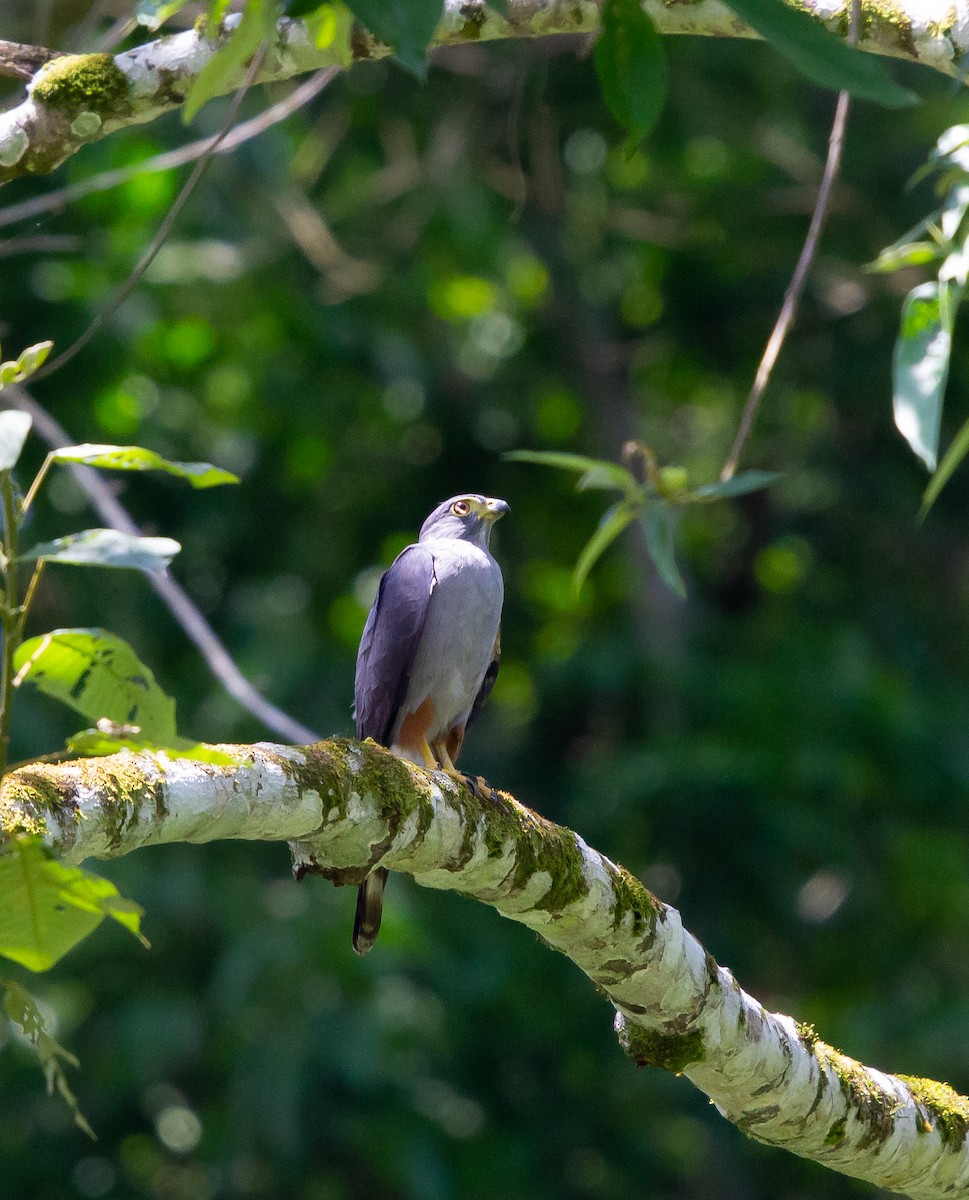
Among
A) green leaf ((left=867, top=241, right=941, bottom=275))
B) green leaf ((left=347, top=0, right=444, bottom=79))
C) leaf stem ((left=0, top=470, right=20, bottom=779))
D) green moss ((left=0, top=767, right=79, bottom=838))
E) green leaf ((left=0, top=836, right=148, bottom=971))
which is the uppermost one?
green leaf ((left=347, top=0, right=444, bottom=79))

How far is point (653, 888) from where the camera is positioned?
11.1 m

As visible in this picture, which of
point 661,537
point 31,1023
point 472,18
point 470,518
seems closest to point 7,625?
point 31,1023

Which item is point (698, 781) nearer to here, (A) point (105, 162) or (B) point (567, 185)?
(B) point (567, 185)

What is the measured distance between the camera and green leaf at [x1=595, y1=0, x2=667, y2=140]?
2139 mm

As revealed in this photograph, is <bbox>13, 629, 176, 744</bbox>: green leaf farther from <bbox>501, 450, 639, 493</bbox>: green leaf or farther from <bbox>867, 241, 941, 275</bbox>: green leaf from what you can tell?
<bbox>867, 241, 941, 275</bbox>: green leaf

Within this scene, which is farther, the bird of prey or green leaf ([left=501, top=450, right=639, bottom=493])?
the bird of prey

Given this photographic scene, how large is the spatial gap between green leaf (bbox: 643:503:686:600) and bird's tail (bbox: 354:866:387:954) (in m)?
1.35

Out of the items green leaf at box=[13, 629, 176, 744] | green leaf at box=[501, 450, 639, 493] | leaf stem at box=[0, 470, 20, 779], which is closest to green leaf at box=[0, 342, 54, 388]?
leaf stem at box=[0, 470, 20, 779]

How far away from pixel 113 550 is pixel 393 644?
10.2 feet

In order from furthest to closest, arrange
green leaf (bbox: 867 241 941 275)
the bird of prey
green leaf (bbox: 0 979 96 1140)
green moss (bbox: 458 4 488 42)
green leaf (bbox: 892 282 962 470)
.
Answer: the bird of prey
green leaf (bbox: 867 241 941 275)
green leaf (bbox: 892 282 962 470)
green moss (bbox: 458 4 488 42)
green leaf (bbox: 0 979 96 1140)

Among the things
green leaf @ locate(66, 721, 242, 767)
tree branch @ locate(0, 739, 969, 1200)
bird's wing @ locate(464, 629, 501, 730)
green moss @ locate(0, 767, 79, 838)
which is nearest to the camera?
green leaf @ locate(66, 721, 242, 767)

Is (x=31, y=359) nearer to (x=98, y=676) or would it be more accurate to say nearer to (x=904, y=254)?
(x=98, y=676)

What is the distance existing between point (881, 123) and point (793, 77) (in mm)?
851

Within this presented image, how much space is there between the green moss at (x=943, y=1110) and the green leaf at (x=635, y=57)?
2.84 meters
